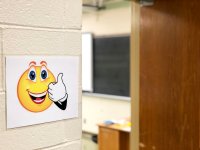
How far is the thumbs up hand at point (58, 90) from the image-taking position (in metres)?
0.97

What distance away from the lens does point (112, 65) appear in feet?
17.6

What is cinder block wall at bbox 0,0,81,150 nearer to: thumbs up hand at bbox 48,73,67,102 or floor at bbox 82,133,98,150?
thumbs up hand at bbox 48,73,67,102

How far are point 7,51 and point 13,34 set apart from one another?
0.18ft

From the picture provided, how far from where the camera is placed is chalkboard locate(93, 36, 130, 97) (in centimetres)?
510

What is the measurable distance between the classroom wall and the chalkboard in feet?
0.45

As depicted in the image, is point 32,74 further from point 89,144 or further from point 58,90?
point 89,144

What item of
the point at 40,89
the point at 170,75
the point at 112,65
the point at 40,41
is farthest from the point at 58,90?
the point at 112,65

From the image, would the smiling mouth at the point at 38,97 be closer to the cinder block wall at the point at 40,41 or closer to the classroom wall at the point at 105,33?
the cinder block wall at the point at 40,41

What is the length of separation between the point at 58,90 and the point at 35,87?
0.31ft

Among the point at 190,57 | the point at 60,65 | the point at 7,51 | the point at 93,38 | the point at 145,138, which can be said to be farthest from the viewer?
the point at 93,38

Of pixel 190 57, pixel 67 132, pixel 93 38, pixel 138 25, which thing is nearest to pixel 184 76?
pixel 190 57

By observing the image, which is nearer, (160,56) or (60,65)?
(60,65)

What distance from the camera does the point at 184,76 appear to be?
1.88 m

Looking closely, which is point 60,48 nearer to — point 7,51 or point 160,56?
point 7,51
